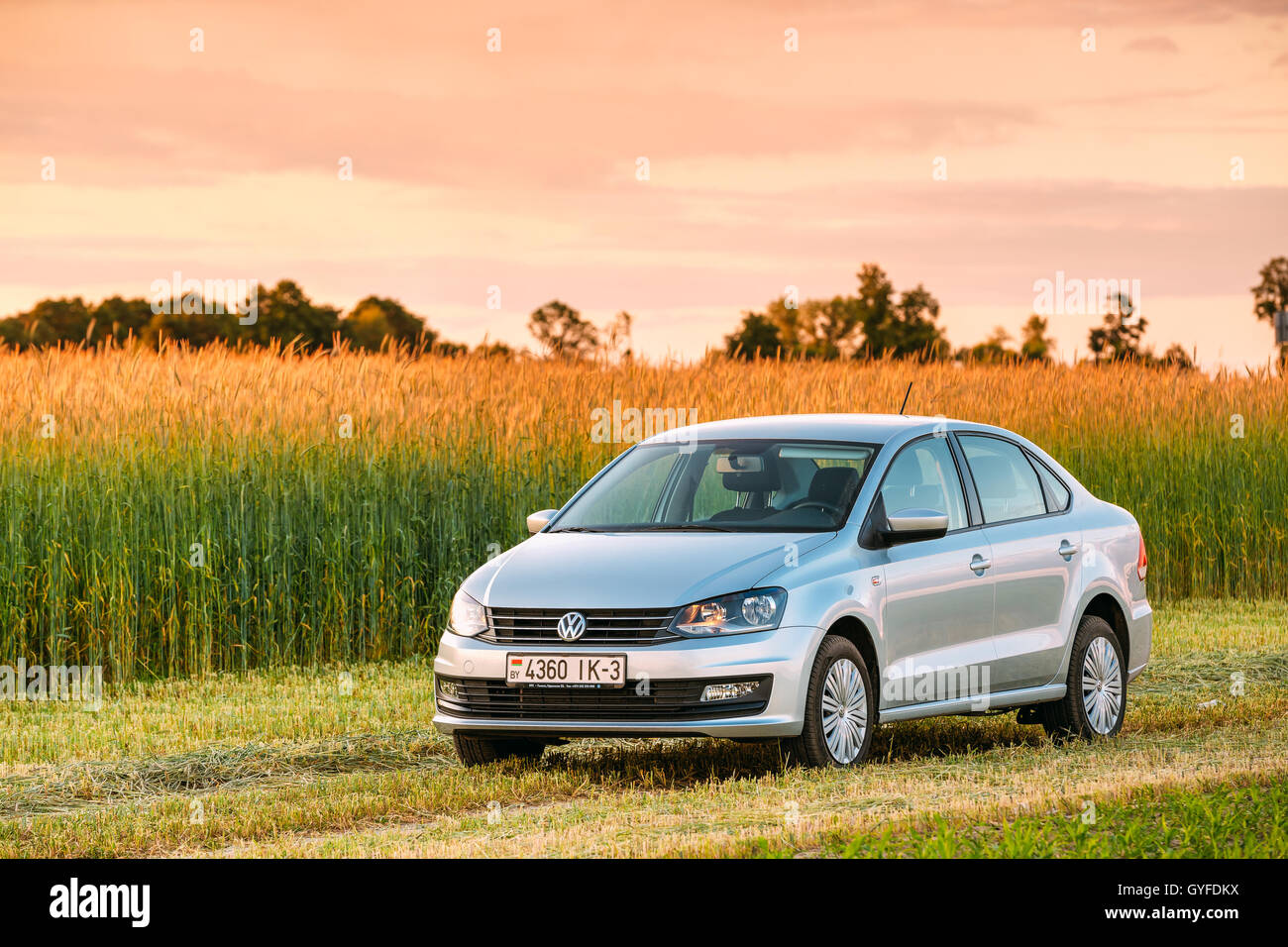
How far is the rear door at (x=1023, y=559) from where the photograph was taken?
35.4 feet

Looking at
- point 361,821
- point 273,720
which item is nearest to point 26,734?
point 273,720

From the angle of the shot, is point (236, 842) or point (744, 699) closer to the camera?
point (236, 842)

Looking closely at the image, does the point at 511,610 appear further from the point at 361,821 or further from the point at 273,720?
the point at 273,720

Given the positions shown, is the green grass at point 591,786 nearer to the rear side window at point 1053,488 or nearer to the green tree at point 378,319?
the rear side window at point 1053,488

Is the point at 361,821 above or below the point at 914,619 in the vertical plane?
below

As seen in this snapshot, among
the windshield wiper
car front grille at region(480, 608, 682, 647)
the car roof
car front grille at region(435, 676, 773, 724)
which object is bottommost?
car front grille at region(435, 676, 773, 724)

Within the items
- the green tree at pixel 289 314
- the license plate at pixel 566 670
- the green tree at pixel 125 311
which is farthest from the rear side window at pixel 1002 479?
the green tree at pixel 125 311

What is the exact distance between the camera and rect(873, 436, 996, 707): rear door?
1006cm

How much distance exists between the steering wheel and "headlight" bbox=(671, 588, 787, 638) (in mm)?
934

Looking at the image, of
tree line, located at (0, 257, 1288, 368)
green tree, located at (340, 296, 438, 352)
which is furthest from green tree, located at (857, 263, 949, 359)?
green tree, located at (340, 296, 438, 352)

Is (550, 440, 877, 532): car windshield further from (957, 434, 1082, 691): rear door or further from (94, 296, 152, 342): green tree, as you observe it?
(94, 296, 152, 342): green tree

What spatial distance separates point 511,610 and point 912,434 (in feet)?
8.92

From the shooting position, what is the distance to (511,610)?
955 cm

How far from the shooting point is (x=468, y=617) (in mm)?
9727
